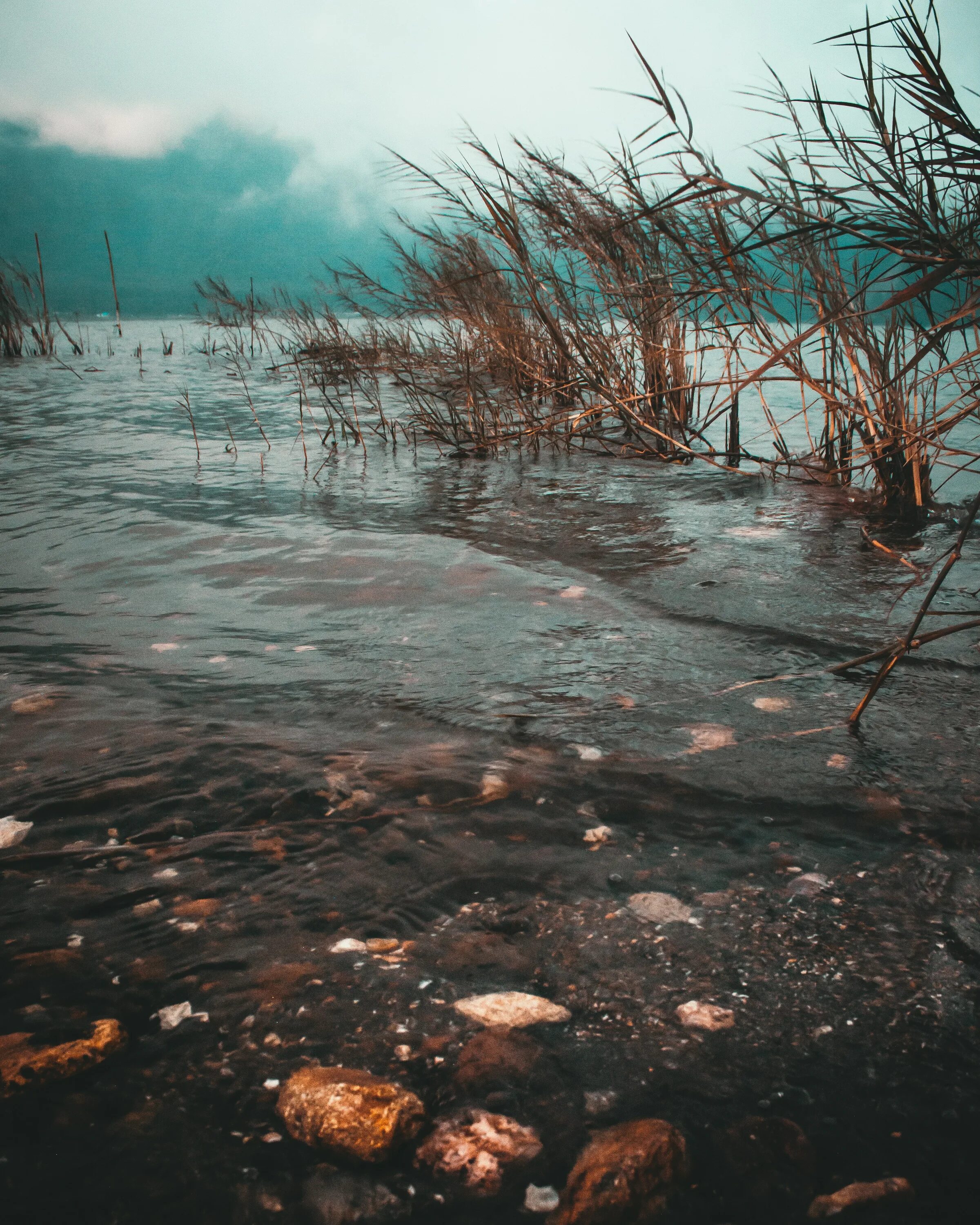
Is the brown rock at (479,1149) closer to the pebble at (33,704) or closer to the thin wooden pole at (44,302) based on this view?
the pebble at (33,704)

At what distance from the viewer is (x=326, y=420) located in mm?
6812

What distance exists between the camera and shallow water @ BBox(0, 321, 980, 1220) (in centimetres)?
127

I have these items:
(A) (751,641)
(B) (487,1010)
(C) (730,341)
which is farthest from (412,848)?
(C) (730,341)

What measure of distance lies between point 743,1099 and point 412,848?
69 cm

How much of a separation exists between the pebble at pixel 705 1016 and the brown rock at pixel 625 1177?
0.57 feet

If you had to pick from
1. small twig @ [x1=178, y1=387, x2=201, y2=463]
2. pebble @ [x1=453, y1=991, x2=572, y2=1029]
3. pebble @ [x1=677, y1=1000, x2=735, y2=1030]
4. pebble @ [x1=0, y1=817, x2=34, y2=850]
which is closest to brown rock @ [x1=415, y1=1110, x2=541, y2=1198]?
pebble @ [x1=453, y1=991, x2=572, y2=1029]

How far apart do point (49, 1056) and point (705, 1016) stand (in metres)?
0.87

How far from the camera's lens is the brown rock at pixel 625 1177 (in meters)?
0.85

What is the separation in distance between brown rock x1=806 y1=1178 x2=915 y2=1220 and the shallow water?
18.5 inches

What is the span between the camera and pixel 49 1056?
1.01m

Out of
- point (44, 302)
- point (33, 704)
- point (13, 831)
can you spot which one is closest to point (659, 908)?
point (13, 831)

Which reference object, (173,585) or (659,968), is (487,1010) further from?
(173,585)

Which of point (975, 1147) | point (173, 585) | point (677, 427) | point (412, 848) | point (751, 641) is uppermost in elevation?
point (677, 427)

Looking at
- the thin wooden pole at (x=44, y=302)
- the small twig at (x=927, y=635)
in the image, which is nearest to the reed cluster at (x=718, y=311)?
the small twig at (x=927, y=635)
